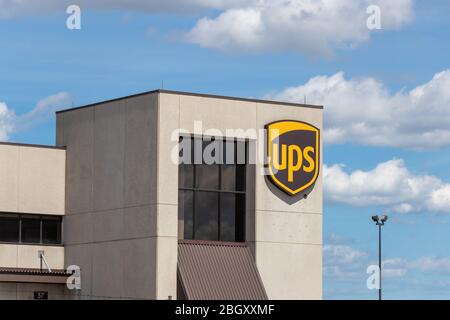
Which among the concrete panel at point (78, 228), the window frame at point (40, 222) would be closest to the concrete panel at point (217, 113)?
the concrete panel at point (78, 228)

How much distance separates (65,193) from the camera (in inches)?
2115

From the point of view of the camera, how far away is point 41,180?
5284cm

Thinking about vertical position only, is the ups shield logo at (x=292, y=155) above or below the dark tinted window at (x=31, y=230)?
above

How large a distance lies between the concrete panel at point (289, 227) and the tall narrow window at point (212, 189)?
99 cm

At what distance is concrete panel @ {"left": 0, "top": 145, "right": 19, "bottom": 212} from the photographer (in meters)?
51.6

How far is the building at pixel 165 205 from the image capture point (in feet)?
160

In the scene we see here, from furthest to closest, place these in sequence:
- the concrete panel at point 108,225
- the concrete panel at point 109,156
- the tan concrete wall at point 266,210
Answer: the concrete panel at point 109,156, the concrete panel at point 108,225, the tan concrete wall at point 266,210

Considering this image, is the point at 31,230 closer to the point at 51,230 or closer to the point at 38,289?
the point at 51,230

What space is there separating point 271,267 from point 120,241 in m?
7.23

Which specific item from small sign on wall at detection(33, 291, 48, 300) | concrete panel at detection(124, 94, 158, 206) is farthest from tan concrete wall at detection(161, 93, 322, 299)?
small sign on wall at detection(33, 291, 48, 300)

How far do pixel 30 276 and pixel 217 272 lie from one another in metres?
8.82

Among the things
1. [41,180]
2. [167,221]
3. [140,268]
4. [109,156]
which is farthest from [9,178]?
[167,221]

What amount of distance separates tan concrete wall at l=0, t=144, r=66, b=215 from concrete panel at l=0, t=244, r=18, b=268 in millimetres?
1745

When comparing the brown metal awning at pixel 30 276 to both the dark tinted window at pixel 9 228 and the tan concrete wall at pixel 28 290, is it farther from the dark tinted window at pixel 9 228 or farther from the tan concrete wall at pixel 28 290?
the dark tinted window at pixel 9 228
